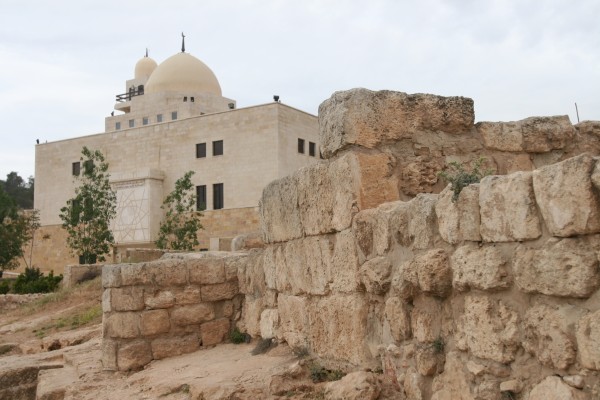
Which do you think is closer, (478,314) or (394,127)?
(478,314)

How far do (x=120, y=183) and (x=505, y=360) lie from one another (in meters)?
32.5

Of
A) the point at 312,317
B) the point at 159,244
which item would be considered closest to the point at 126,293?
the point at 312,317

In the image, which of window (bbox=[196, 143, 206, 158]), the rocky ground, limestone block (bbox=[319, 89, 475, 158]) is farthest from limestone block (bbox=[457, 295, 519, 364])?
window (bbox=[196, 143, 206, 158])

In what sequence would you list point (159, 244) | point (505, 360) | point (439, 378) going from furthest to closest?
point (159, 244) → point (439, 378) → point (505, 360)

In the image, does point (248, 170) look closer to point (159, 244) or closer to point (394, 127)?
point (159, 244)

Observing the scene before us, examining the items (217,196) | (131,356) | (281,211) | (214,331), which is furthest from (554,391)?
(217,196)

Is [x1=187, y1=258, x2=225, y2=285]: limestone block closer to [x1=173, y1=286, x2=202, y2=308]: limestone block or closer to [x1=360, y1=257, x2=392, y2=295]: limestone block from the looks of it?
[x1=173, y1=286, x2=202, y2=308]: limestone block

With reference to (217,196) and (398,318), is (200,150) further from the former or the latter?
(398,318)

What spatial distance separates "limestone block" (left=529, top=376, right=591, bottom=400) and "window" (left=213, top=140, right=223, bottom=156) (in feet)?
95.6

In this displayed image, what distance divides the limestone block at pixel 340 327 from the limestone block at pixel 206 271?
214cm

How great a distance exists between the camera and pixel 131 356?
22.7 feet

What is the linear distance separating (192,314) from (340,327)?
2.70m

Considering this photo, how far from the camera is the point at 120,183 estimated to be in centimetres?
3400

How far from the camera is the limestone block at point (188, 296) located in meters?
7.13
